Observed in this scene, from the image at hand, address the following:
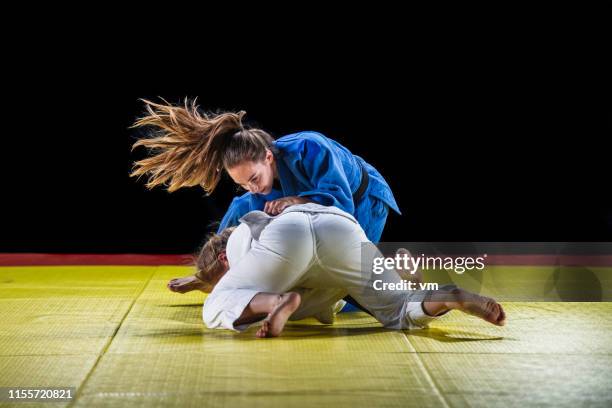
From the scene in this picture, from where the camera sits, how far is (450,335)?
261 cm

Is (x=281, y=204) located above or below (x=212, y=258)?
above

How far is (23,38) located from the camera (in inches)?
177

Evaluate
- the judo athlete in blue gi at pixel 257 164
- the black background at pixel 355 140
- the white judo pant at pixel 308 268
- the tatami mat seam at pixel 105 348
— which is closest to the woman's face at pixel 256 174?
the judo athlete in blue gi at pixel 257 164

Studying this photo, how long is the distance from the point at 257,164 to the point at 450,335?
3.04 feet

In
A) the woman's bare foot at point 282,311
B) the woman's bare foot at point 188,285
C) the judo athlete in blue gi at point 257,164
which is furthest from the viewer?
the woman's bare foot at point 188,285

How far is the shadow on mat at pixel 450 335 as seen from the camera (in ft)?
8.33

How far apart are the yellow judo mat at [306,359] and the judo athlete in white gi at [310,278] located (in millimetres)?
69

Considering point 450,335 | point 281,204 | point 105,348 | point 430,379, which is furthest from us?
point 281,204

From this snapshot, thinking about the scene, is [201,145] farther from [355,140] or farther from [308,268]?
[355,140]

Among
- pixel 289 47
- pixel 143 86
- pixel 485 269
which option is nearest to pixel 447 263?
pixel 485 269

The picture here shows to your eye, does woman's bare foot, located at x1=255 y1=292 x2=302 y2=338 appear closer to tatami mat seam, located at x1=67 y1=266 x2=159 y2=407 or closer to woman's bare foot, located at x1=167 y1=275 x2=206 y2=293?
tatami mat seam, located at x1=67 y1=266 x2=159 y2=407

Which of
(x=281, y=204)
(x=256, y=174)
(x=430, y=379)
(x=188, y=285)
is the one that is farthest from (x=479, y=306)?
(x=188, y=285)

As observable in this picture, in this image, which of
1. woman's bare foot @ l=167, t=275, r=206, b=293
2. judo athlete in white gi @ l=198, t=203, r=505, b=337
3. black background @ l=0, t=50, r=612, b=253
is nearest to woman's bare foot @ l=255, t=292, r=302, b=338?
judo athlete in white gi @ l=198, t=203, r=505, b=337

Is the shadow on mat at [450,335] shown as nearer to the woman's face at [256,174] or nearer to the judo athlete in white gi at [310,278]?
the judo athlete in white gi at [310,278]
